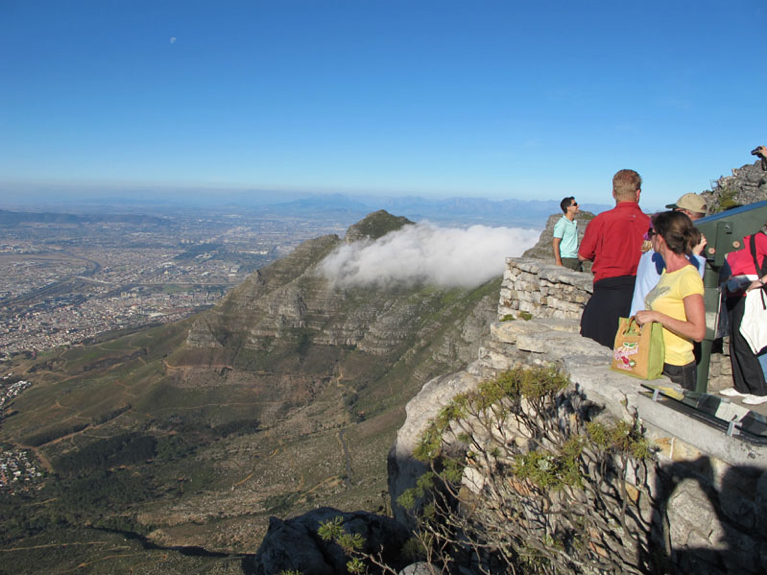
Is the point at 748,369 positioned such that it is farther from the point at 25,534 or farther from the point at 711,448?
the point at 25,534

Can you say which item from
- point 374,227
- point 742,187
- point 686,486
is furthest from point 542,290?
point 374,227

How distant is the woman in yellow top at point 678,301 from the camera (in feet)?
17.6

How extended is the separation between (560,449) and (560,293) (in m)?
5.92

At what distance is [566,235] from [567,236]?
0.04 meters

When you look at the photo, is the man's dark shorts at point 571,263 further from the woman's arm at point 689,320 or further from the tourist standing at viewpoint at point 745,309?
the woman's arm at point 689,320

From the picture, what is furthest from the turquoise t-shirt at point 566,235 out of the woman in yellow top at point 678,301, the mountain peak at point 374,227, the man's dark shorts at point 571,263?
the mountain peak at point 374,227

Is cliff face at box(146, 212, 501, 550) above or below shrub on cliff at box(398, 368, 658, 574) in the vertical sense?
below

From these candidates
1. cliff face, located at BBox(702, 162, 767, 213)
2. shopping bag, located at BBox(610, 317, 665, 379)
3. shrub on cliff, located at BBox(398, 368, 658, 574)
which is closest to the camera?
shrub on cliff, located at BBox(398, 368, 658, 574)

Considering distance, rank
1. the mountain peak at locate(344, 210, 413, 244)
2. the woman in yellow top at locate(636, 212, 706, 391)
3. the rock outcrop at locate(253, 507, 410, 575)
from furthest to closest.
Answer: the mountain peak at locate(344, 210, 413, 244) → the rock outcrop at locate(253, 507, 410, 575) → the woman in yellow top at locate(636, 212, 706, 391)

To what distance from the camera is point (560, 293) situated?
11.5 m

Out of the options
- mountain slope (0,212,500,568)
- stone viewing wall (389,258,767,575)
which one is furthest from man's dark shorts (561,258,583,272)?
mountain slope (0,212,500,568)

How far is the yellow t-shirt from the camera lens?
5430 mm

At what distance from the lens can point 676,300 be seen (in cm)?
555

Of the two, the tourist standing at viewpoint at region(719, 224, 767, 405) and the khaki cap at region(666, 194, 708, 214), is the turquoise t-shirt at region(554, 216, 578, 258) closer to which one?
the khaki cap at region(666, 194, 708, 214)
